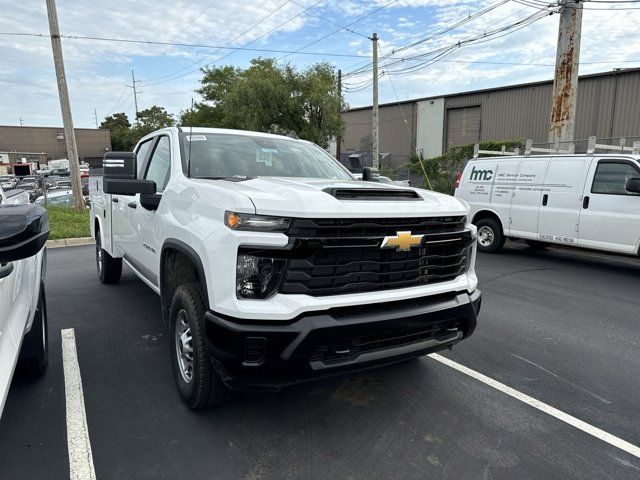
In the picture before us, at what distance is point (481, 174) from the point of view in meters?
9.27

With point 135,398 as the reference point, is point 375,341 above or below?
above

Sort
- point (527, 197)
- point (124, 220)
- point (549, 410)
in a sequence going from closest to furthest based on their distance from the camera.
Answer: point (549, 410)
point (124, 220)
point (527, 197)

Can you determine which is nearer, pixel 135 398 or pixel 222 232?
pixel 222 232

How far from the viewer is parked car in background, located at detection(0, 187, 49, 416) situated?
1734 millimetres

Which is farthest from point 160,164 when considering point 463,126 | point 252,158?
point 463,126

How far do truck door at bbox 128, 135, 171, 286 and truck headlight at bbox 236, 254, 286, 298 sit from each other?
4.28ft

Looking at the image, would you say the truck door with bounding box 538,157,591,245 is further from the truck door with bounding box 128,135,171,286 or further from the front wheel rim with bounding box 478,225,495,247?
the truck door with bounding box 128,135,171,286

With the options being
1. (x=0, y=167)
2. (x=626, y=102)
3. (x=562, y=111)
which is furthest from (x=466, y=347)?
(x=0, y=167)

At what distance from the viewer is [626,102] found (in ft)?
80.8

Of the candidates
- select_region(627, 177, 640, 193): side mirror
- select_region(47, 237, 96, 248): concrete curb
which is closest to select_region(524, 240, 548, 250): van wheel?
select_region(627, 177, 640, 193): side mirror

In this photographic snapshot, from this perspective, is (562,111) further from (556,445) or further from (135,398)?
(135,398)

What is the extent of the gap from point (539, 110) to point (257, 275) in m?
30.2

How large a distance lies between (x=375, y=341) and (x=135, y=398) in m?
1.81

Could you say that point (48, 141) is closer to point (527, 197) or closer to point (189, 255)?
point (527, 197)
